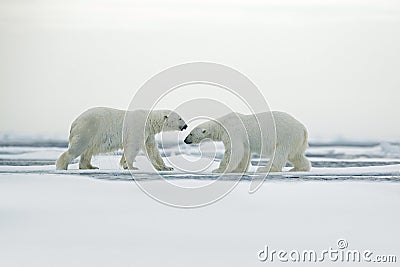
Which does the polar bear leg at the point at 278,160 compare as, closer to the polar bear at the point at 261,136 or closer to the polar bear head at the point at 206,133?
the polar bear at the point at 261,136

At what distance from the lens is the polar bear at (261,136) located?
18.6 ft

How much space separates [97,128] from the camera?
585cm

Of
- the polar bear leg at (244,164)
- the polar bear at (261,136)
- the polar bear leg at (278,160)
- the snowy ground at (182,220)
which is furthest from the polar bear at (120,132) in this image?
the polar bear leg at (278,160)

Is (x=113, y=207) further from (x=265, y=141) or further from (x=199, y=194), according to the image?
(x=265, y=141)

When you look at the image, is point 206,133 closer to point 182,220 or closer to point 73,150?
point 73,150

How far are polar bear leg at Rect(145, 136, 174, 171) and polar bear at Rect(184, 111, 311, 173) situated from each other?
387 mm

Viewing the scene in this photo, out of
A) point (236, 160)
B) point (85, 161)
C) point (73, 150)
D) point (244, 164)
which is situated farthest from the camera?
point (85, 161)

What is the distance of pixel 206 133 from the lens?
19.2ft

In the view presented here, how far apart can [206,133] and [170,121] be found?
0.36m

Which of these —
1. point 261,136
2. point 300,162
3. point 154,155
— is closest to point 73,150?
point 154,155

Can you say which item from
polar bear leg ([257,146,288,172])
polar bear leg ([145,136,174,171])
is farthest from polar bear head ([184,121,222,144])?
polar bear leg ([257,146,288,172])

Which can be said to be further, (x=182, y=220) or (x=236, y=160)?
(x=236, y=160)

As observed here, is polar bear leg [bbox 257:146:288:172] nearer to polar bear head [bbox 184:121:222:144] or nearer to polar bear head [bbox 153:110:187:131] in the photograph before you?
polar bear head [bbox 184:121:222:144]

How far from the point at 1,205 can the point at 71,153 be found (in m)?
2.00
